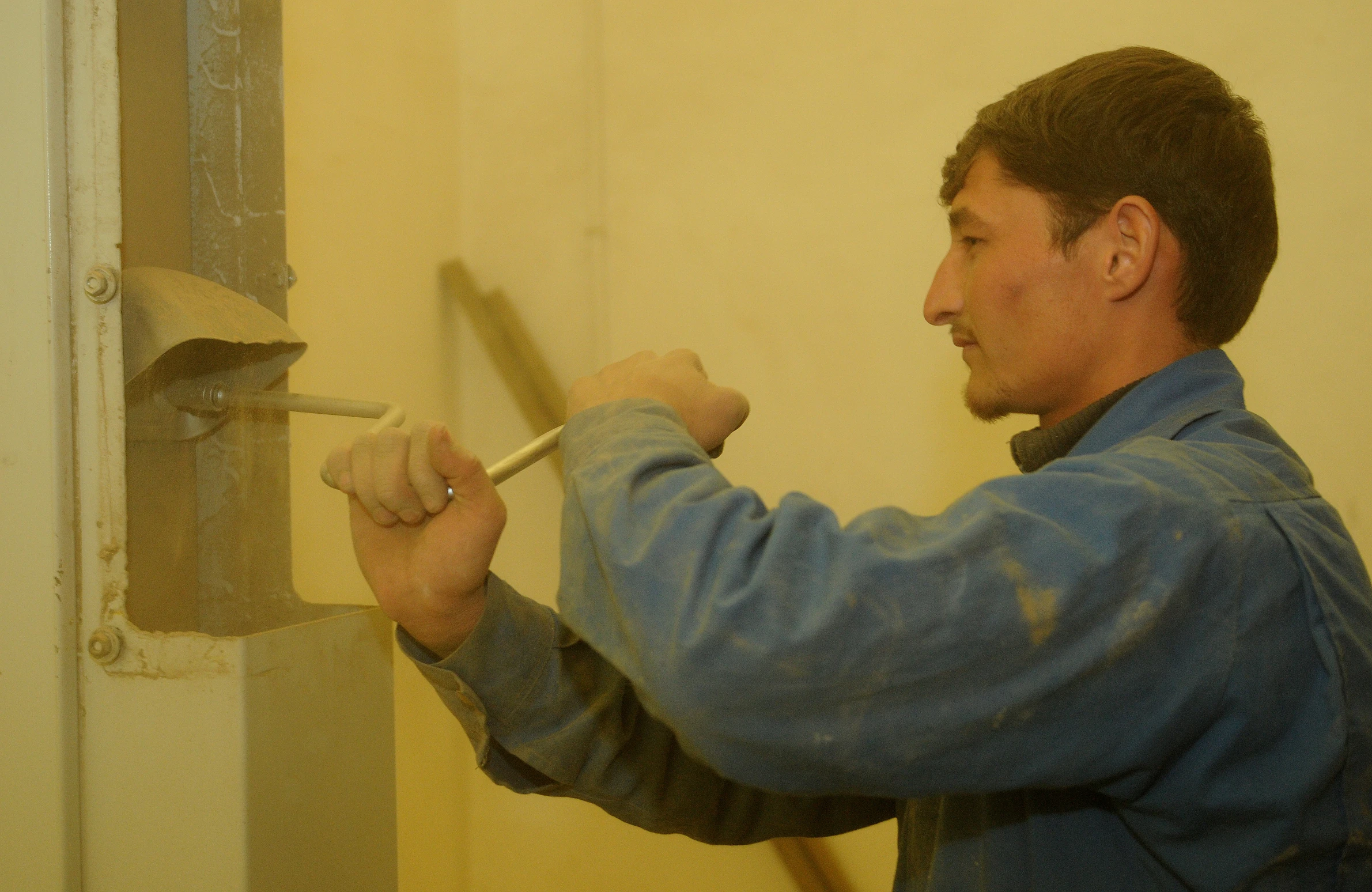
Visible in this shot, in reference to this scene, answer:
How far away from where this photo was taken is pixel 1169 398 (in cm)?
62

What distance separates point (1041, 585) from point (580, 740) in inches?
16.1

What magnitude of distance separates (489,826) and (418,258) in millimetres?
914

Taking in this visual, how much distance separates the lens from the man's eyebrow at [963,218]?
0.72 m

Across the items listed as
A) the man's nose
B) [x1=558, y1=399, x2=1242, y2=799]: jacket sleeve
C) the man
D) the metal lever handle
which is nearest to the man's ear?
the man

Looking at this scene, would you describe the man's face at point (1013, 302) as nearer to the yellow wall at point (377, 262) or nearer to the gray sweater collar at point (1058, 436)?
the gray sweater collar at point (1058, 436)

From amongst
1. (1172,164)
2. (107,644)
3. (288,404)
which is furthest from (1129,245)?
(107,644)

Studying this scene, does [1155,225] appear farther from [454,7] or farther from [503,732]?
[454,7]

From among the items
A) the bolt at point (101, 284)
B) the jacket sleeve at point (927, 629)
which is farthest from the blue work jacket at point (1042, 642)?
the bolt at point (101, 284)

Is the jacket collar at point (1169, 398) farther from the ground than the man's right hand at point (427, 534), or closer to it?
farther from the ground

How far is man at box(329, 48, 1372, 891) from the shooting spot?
418mm

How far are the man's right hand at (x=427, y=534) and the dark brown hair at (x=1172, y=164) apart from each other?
0.44 meters

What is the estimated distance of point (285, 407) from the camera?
2.65 ft

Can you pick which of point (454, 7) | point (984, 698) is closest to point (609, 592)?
point (984, 698)

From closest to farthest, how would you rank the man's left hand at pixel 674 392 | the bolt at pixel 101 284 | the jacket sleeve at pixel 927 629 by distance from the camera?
the jacket sleeve at pixel 927 629 < the man's left hand at pixel 674 392 < the bolt at pixel 101 284
